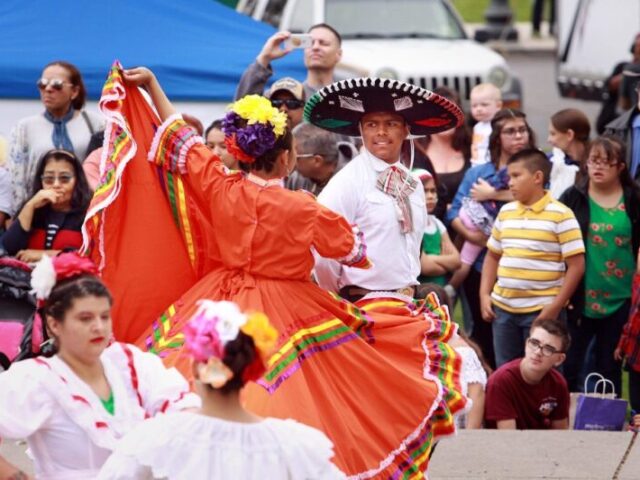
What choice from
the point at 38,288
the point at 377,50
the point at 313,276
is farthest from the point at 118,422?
the point at 377,50

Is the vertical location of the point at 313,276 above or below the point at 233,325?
below

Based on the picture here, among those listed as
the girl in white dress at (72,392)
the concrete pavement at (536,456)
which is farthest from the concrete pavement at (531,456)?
the girl in white dress at (72,392)

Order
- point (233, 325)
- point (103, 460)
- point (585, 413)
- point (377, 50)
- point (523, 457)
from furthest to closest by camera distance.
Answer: point (377, 50) → point (585, 413) → point (523, 457) → point (103, 460) → point (233, 325)

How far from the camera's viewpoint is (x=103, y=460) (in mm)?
4930

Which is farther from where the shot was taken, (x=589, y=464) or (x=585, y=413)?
(x=585, y=413)

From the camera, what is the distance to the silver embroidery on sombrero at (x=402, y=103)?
683cm

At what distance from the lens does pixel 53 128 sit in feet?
30.9

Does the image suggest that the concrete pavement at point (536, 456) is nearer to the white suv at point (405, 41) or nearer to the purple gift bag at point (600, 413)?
the purple gift bag at point (600, 413)

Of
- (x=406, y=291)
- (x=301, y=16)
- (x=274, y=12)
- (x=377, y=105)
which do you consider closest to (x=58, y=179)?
(x=377, y=105)

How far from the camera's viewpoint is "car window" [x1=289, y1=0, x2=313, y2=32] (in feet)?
48.5

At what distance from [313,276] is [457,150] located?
146 inches

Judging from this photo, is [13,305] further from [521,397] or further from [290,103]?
[521,397]

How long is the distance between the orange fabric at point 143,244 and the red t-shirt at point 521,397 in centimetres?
244

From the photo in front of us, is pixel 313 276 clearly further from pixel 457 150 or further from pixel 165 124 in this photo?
pixel 457 150
